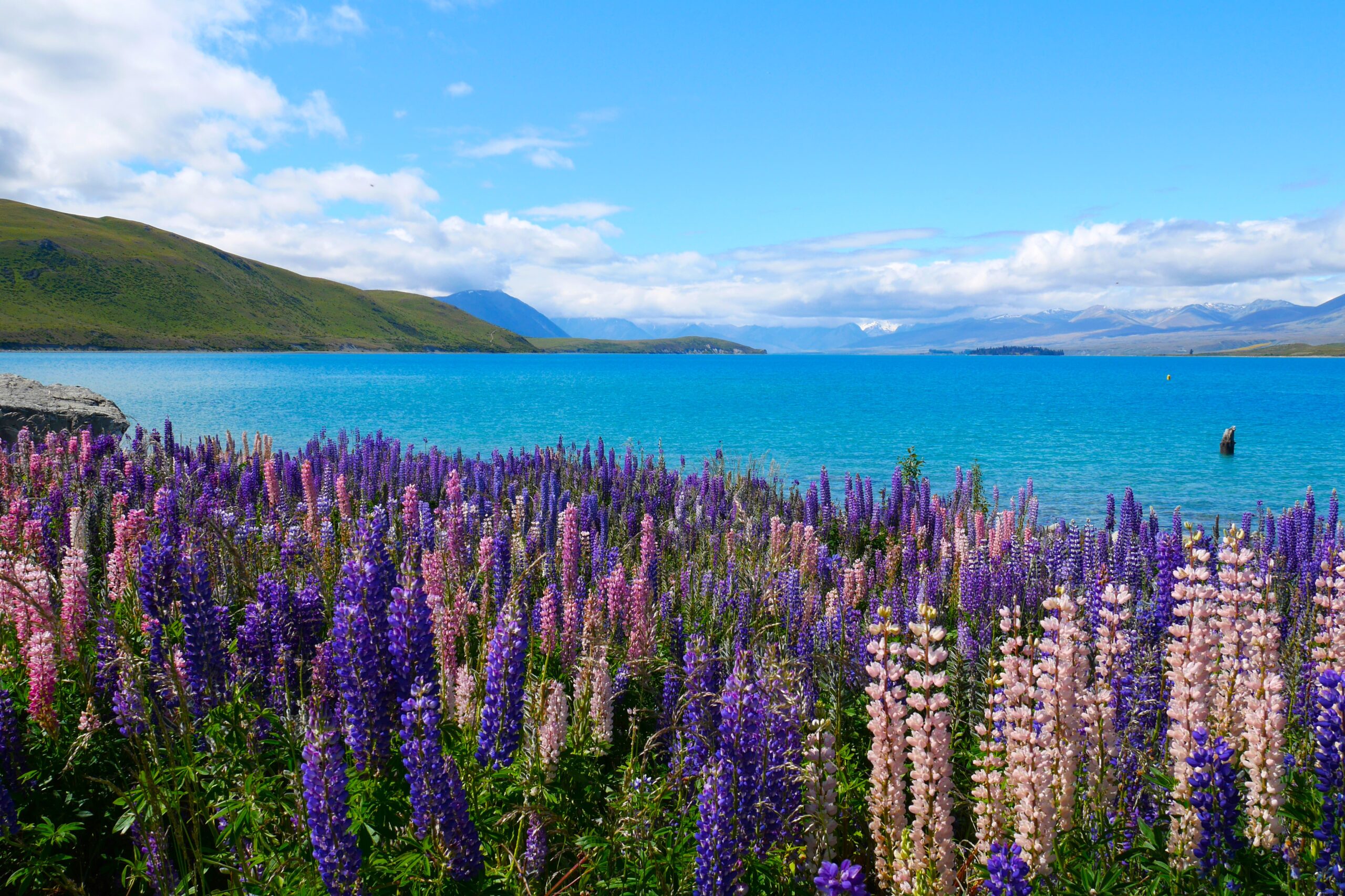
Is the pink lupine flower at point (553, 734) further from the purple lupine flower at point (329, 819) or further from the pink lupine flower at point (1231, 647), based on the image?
the pink lupine flower at point (1231, 647)

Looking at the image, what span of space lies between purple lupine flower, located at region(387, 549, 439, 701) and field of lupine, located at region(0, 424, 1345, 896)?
2 centimetres

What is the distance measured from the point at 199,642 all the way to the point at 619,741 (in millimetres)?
2945

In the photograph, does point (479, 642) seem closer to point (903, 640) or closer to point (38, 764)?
point (38, 764)

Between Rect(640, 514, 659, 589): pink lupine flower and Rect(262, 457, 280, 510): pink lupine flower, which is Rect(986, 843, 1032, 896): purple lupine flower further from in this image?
Rect(262, 457, 280, 510): pink lupine flower

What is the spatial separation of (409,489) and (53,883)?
235 inches

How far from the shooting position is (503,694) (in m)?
3.67

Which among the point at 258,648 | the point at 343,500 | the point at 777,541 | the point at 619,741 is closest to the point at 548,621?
the point at 619,741

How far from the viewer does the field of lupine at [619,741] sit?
2973mm

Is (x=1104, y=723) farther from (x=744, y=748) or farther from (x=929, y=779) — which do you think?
(x=744, y=748)

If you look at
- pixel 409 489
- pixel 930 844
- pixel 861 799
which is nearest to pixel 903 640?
pixel 861 799

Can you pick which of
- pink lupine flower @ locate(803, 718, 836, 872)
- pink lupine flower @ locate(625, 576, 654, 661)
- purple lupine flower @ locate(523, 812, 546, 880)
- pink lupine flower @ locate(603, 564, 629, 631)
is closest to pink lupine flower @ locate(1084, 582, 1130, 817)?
pink lupine flower @ locate(803, 718, 836, 872)

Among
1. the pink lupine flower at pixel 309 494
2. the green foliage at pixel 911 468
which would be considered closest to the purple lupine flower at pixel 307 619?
the pink lupine flower at pixel 309 494

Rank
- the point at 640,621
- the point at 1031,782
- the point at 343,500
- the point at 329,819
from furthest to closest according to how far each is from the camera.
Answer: the point at 343,500 < the point at 640,621 < the point at 1031,782 < the point at 329,819

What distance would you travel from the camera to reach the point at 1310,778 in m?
3.45
